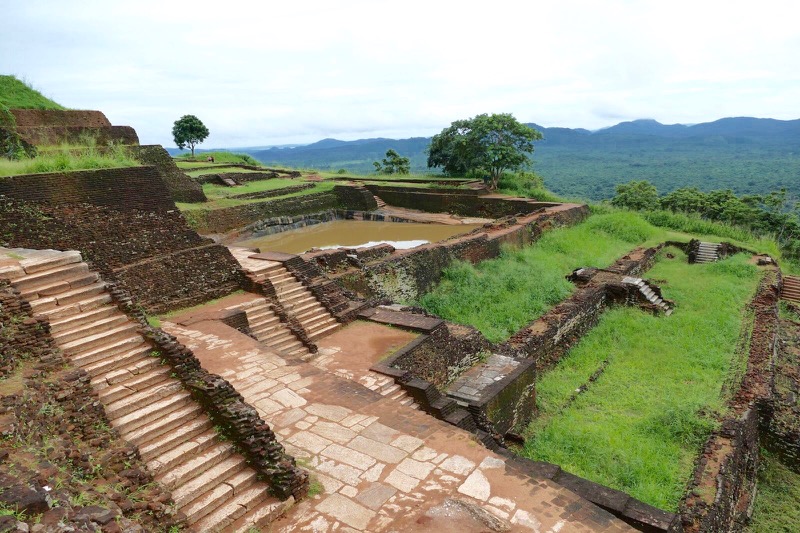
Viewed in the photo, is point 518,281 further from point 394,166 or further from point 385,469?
point 394,166

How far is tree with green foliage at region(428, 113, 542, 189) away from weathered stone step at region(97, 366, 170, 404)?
20.1m

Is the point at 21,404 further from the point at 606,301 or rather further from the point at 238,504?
the point at 606,301

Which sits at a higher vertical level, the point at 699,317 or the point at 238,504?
the point at 238,504

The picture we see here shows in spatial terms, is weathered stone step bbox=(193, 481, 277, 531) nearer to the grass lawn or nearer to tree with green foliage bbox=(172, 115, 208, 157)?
the grass lawn

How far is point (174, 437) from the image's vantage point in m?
4.85

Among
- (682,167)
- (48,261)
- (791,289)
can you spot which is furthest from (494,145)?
(682,167)

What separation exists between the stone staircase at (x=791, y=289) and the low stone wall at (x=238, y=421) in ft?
55.2

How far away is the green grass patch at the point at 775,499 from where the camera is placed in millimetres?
6777

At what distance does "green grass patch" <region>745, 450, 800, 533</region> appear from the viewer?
6777 millimetres

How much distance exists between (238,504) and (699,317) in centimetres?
1181

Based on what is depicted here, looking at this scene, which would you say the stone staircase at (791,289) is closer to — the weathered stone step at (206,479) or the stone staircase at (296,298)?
the stone staircase at (296,298)

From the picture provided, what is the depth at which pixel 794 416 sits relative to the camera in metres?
8.52

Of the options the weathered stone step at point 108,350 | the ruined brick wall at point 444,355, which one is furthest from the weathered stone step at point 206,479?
the ruined brick wall at point 444,355

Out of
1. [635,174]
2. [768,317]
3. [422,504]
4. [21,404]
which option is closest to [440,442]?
[422,504]
